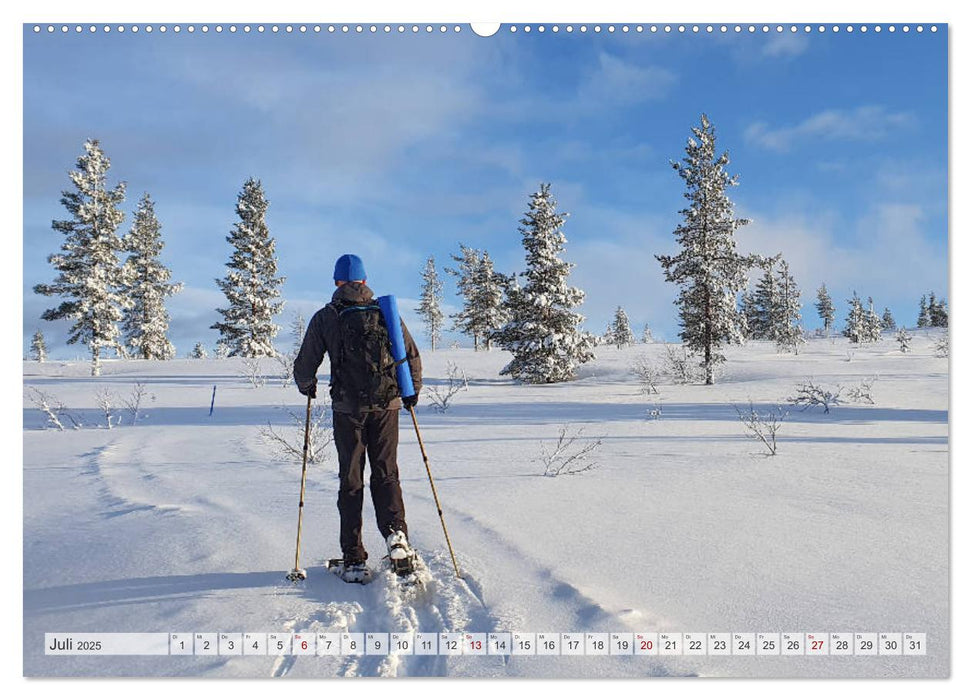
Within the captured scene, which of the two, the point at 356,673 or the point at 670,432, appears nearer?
the point at 356,673

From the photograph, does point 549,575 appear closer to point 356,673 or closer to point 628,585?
point 628,585

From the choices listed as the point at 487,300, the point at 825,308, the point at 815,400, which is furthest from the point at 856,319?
the point at 815,400

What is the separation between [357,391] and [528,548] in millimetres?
Answer: 1570

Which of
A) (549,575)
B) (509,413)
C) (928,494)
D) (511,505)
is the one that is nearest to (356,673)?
(549,575)

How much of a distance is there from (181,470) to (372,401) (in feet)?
15.3

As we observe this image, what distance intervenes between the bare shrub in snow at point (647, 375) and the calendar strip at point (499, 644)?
14.1 meters

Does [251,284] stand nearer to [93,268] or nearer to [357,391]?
[93,268]

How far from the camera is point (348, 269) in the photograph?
141 inches

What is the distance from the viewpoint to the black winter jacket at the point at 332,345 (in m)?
3.49

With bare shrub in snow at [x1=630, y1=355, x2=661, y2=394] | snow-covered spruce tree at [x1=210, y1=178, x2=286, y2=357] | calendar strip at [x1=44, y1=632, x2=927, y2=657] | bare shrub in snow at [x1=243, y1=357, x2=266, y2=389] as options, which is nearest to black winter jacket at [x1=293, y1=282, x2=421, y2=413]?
calendar strip at [x1=44, y1=632, x2=927, y2=657]

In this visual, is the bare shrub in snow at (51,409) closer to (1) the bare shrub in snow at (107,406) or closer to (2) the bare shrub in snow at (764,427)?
(1) the bare shrub in snow at (107,406)

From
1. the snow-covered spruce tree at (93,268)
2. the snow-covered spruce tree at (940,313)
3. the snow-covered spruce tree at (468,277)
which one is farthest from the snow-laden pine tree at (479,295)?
the snow-covered spruce tree at (940,313)
